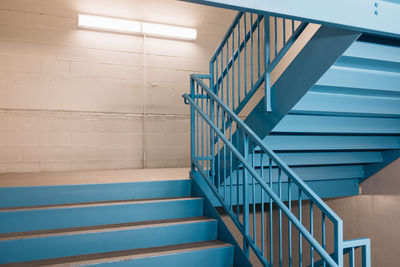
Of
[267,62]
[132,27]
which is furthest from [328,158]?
[132,27]

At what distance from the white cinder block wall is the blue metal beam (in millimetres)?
3656

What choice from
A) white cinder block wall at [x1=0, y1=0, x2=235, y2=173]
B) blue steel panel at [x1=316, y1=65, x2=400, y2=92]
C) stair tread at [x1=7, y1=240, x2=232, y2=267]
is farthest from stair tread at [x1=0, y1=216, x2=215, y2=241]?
white cinder block wall at [x1=0, y1=0, x2=235, y2=173]

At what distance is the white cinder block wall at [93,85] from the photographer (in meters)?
4.70

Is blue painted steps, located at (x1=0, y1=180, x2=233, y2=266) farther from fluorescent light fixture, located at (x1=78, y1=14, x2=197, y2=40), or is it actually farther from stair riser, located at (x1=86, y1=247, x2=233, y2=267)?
fluorescent light fixture, located at (x1=78, y1=14, x2=197, y2=40)

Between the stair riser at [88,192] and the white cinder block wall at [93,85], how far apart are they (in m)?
1.88

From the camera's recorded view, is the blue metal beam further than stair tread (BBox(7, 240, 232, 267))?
No

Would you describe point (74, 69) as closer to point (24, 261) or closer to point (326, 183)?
point (24, 261)

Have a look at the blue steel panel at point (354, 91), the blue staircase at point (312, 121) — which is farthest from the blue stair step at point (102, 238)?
the blue steel panel at point (354, 91)

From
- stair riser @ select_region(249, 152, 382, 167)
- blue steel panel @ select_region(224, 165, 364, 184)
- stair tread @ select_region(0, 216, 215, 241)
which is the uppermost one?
stair riser @ select_region(249, 152, 382, 167)

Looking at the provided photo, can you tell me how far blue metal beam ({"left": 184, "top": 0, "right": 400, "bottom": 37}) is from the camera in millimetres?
1780

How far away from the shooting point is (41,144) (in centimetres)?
479

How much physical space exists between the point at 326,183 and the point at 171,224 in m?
2.16

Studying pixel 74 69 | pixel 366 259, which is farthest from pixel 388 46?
pixel 74 69

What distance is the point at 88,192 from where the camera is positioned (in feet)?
10.4
